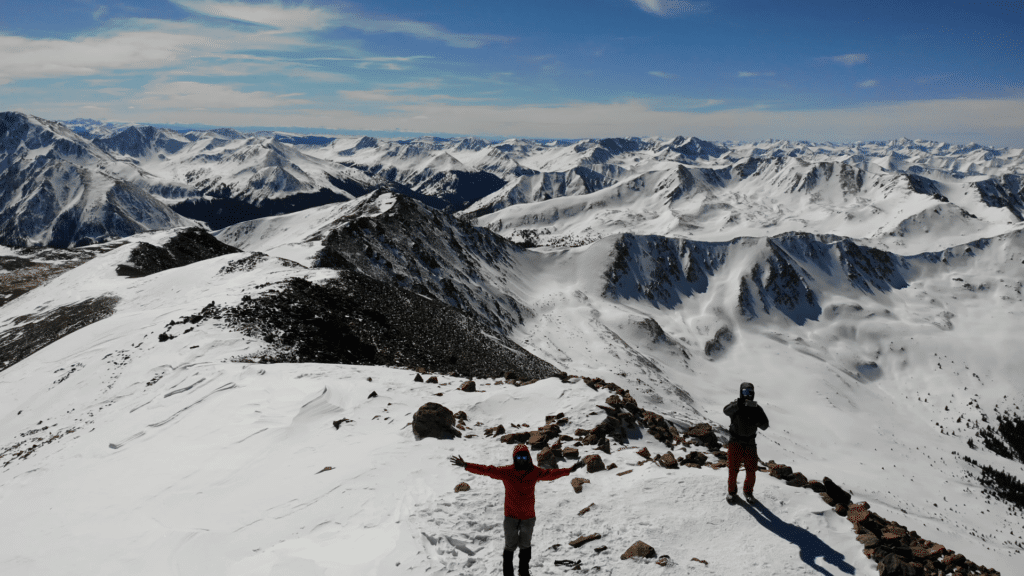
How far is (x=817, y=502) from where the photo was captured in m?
12.2

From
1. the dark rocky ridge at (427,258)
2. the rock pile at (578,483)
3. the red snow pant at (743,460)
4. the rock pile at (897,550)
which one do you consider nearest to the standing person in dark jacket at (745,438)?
the red snow pant at (743,460)

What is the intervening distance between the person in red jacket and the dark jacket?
5.39 metres

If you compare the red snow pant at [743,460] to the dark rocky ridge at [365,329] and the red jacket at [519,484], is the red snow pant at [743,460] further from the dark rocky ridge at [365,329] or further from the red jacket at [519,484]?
the dark rocky ridge at [365,329]

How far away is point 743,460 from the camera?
40.3ft

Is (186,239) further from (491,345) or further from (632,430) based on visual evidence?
(632,430)

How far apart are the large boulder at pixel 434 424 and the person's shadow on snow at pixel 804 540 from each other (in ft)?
31.2

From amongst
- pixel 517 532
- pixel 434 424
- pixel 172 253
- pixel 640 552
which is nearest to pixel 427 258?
pixel 172 253

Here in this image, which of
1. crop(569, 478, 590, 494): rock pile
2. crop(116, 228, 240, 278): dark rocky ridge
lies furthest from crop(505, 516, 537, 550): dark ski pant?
crop(116, 228, 240, 278): dark rocky ridge

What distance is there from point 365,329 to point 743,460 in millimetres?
32665

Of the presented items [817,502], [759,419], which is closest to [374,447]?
[759,419]

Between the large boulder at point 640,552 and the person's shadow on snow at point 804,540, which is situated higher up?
the person's shadow on snow at point 804,540

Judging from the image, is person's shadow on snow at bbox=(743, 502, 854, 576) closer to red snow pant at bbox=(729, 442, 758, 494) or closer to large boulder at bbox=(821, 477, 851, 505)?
red snow pant at bbox=(729, 442, 758, 494)

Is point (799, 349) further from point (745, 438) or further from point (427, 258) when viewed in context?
point (745, 438)

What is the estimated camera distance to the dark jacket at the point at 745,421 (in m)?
11.9
